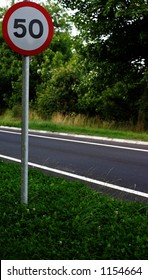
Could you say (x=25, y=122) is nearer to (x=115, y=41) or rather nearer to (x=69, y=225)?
(x=69, y=225)

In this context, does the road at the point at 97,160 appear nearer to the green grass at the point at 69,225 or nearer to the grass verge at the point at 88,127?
the green grass at the point at 69,225

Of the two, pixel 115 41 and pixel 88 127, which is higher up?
pixel 115 41

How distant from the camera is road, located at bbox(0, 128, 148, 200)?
7.67 meters

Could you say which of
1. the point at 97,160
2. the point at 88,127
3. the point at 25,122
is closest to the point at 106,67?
the point at 88,127

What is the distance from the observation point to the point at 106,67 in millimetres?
19422

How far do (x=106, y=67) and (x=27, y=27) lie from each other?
1428cm

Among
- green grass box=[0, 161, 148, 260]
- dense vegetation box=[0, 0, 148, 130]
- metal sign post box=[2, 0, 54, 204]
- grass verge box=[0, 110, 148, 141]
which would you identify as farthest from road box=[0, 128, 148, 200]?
dense vegetation box=[0, 0, 148, 130]

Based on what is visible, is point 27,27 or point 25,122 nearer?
point 27,27

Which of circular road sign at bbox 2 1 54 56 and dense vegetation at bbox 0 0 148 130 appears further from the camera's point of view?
dense vegetation at bbox 0 0 148 130

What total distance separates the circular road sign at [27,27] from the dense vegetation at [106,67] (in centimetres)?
1093

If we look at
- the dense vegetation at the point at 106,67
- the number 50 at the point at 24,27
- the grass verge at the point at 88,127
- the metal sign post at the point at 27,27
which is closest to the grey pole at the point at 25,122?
the metal sign post at the point at 27,27

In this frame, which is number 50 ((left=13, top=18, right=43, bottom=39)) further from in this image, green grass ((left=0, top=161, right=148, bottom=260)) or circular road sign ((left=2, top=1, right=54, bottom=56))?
green grass ((left=0, top=161, right=148, bottom=260))

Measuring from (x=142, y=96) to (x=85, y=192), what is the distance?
529 inches

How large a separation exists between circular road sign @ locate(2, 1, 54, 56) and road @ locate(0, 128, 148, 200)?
9.06 ft
